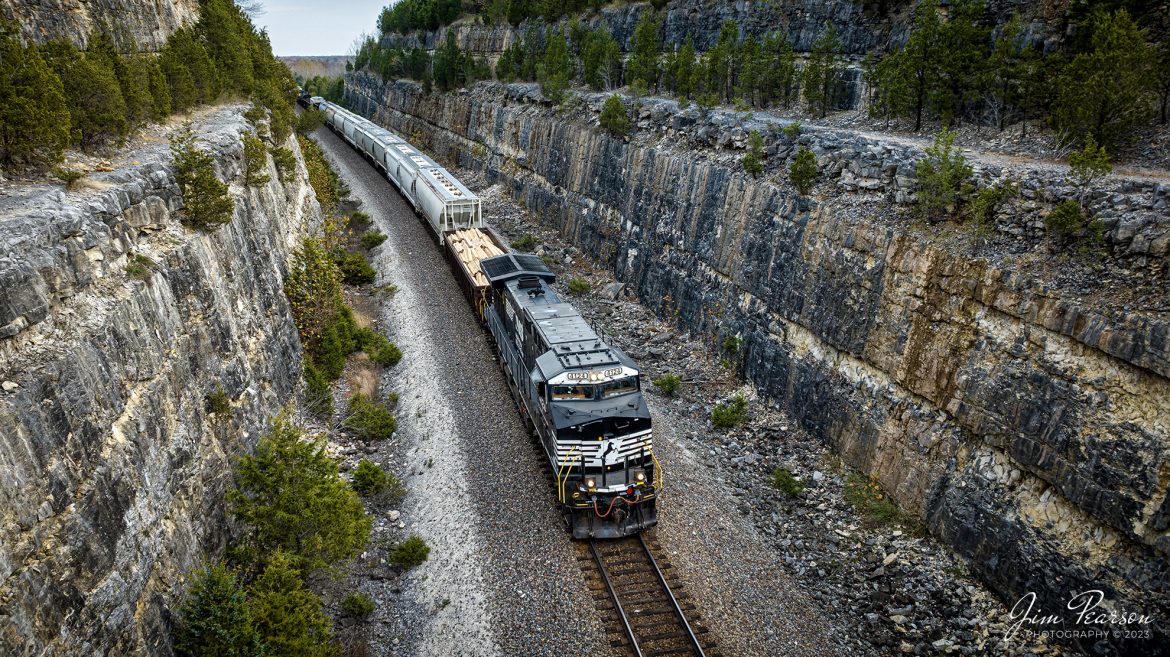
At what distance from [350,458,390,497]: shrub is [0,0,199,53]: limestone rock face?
44.0 ft

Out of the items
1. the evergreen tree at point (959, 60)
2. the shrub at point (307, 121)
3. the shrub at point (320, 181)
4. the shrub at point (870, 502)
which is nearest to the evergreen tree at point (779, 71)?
the evergreen tree at point (959, 60)

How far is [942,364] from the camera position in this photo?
15.5m

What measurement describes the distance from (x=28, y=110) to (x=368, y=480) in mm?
10713

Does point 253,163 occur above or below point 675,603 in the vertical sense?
above

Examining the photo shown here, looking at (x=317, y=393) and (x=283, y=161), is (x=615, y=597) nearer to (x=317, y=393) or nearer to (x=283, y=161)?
(x=317, y=393)

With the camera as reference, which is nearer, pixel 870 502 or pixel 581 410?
pixel 581 410

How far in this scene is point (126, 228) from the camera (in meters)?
12.8

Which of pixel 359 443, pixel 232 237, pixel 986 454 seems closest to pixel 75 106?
pixel 232 237

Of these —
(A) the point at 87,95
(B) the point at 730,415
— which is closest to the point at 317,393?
(A) the point at 87,95

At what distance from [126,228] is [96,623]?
23.5 ft

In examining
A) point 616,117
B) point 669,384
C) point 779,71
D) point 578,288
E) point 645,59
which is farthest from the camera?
point 645,59

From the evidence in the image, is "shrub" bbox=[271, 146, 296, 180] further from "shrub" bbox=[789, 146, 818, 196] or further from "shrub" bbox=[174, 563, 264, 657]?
"shrub" bbox=[174, 563, 264, 657]

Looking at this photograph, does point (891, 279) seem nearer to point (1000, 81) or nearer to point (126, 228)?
point (1000, 81)

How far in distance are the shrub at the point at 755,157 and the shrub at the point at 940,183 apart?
6432 millimetres
